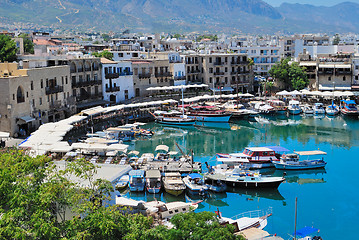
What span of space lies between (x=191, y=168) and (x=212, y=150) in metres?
11.8

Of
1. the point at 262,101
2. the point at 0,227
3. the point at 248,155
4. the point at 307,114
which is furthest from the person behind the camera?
the point at 262,101

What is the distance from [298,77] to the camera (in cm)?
8762

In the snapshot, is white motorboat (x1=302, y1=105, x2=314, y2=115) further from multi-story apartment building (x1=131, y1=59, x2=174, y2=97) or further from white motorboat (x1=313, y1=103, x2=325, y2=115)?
multi-story apartment building (x1=131, y1=59, x2=174, y2=97)

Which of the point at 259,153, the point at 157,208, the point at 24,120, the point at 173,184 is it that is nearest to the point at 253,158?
the point at 259,153

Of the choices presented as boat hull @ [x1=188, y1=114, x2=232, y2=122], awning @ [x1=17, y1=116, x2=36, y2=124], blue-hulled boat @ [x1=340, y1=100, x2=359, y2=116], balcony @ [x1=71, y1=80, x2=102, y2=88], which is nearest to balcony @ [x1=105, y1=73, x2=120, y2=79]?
balcony @ [x1=71, y1=80, x2=102, y2=88]

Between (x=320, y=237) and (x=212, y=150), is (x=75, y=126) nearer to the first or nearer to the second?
(x=212, y=150)

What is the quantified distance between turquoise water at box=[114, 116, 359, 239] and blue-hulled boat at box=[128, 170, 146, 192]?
23.1 inches

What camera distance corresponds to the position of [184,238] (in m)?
20.8

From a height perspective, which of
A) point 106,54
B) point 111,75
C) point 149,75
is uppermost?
point 106,54

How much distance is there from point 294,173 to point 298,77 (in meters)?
45.6

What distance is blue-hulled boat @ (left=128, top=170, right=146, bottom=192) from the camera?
1543 inches

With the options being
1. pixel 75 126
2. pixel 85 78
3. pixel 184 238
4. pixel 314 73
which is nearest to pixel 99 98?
pixel 85 78

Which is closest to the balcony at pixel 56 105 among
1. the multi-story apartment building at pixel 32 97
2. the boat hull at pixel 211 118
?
the multi-story apartment building at pixel 32 97

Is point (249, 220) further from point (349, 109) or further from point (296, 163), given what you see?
point (349, 109)
